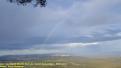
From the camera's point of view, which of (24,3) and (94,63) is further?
(94,63)

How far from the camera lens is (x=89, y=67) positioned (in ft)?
232

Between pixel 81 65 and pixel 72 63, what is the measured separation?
1.86 meters

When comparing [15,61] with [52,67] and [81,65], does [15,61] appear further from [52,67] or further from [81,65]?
[81,65]

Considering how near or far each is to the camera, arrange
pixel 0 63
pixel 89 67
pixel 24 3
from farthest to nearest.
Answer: pixel 89 67
pixel 0 63
pixel 24 3

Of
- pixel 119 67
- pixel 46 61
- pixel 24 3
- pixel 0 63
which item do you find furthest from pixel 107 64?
pixel 24 3

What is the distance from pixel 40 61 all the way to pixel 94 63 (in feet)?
52.0

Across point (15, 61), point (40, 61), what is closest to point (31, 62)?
point (15, 61)

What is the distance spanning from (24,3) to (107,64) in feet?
146

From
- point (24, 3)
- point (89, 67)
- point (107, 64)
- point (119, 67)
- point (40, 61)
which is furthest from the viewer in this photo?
point (40, 61)

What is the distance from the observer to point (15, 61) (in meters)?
68.6

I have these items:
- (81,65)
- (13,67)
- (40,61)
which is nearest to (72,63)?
(81,65)

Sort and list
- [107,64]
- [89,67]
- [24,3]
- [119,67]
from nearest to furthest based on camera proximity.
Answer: [24,3], [119,67], [107,64], [89,67]

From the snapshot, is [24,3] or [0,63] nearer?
[24,3]

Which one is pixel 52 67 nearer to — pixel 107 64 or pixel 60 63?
pixel 60 63
